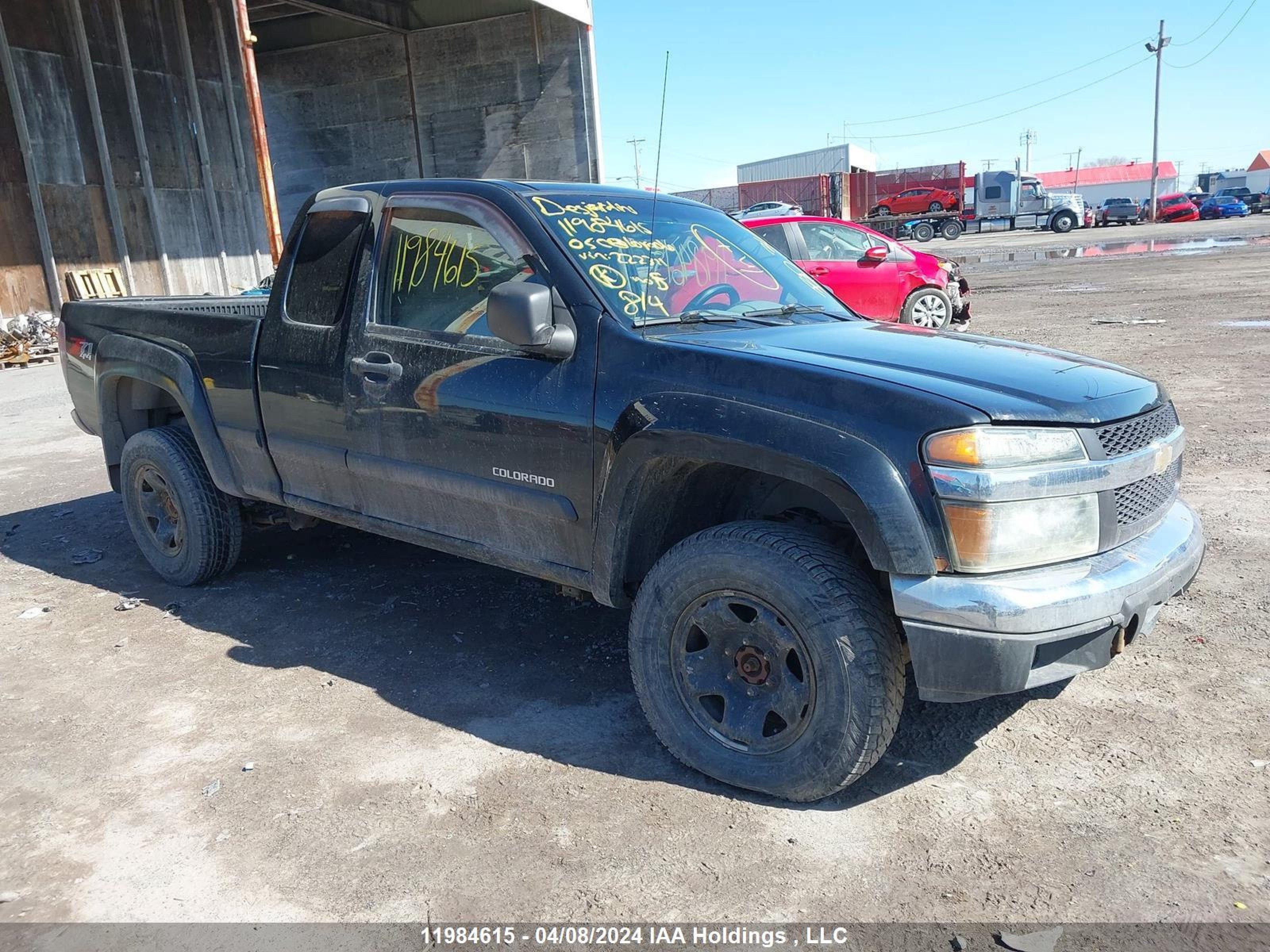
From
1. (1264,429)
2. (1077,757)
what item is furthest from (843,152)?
(1077,757)

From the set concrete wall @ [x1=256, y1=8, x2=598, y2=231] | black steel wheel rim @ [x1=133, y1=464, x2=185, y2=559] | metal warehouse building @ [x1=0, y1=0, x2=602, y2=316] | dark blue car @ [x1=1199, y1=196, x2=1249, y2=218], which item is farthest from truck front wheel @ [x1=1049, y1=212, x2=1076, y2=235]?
black steel wheel rim @ [x1=133, y1=464, x2=185, y2=559]

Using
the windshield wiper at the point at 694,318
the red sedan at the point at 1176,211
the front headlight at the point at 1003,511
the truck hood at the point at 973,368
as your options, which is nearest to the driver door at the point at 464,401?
the windshield wiper at the point at 694,318

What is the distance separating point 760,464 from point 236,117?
20.9 metres

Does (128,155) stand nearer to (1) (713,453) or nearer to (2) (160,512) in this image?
(2) (160,512)

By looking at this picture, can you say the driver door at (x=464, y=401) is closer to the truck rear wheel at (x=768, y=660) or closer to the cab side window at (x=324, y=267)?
the cab side window at (x=324, y=267)

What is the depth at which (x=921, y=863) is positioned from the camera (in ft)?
8.78

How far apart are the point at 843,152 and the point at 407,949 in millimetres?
71390

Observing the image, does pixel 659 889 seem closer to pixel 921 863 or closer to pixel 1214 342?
pixel 921 863

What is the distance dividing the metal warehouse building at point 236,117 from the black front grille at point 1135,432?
1322cm

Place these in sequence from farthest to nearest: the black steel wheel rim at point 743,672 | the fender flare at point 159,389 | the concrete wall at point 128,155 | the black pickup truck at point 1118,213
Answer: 1. the black pickup truck at point 1118,213
2. the concrete wall at point 128,155
3. the fender flare at point 159,389
4. the black steel wheel rim at point 743,672

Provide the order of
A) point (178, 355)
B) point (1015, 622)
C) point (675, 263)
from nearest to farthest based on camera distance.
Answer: point (1015, 622)
point (675, 263)
point (178, 355)

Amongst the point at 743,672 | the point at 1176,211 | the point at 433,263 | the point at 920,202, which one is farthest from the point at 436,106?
the point at 1176,211

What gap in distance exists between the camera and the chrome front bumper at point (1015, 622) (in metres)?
2.55

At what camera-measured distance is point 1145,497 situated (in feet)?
9.70
